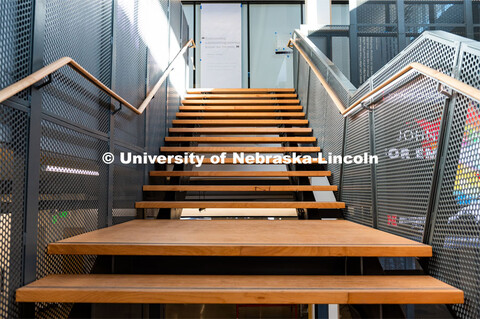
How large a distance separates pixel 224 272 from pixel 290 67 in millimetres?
7313

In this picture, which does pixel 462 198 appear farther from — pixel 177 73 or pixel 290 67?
pixel 290 67

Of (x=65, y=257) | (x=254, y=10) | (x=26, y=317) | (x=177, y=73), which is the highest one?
(x=254, y=10)

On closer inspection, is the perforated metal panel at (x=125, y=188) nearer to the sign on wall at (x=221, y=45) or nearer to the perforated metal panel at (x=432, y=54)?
the perforated metal panel at (x=432, y=54)

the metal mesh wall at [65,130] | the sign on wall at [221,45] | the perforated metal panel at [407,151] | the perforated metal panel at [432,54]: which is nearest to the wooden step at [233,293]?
the metal mesh wall at [65,130]

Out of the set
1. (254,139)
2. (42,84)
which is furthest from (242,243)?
(254,139)

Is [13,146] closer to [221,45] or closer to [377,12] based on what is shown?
[377,12]

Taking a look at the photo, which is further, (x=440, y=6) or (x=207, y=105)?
(x=207, y=105)

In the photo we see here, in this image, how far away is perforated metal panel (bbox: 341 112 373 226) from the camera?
2.56 meters

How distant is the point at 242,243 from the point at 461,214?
101 centimetres

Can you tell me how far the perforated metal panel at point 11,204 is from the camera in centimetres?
140

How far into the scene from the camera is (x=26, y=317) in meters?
1.48

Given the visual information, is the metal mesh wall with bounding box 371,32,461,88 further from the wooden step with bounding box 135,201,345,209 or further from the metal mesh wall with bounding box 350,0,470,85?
the metal mesh wall with bounding box 350,0,470,85

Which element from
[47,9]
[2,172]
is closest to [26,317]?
[2,172]

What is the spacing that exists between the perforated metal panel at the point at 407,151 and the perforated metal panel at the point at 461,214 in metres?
0.12
